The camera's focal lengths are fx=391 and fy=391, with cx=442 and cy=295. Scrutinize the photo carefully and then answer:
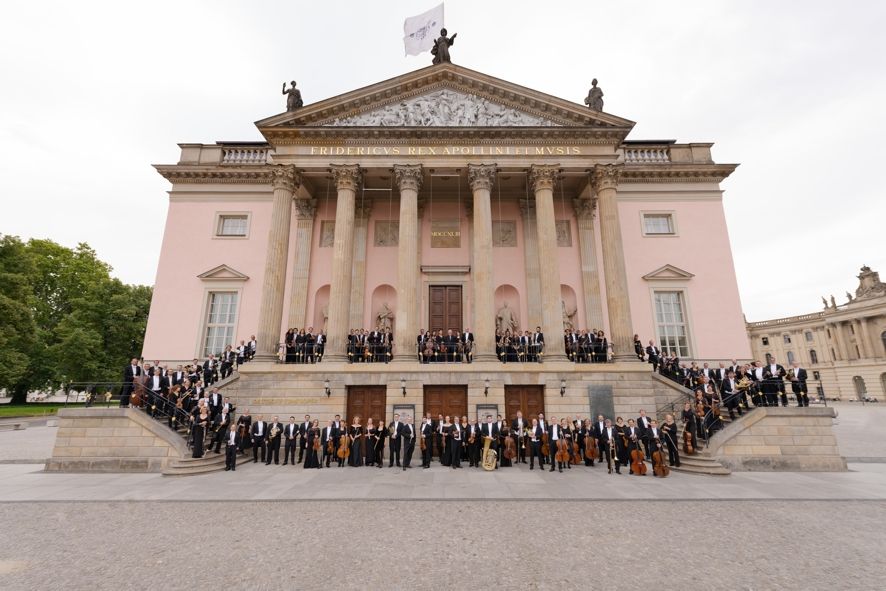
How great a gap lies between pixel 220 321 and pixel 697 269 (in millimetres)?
25609

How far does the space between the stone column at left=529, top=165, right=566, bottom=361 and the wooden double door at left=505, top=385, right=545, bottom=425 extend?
144cm

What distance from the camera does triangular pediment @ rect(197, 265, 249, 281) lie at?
2073cm

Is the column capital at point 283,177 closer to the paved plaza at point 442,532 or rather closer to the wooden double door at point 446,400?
the wooden double door at point 446,400

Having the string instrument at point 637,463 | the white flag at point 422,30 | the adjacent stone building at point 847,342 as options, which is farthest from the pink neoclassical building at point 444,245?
the adjacent stone building at point 847,342

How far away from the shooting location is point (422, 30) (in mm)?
18812

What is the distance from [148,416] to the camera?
1262 centimetres

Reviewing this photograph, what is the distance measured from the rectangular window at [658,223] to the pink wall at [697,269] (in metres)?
0.31

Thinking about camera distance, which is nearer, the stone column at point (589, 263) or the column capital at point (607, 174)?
the column capital at point (607, 174)

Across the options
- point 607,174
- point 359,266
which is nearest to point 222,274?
point 359,266

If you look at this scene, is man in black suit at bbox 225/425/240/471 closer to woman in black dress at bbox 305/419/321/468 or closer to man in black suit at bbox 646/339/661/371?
woman in black dress at bbox 305/419/321/468

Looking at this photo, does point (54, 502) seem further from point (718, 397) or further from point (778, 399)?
point (778, 399)

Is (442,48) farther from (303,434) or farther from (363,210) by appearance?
(303,434)

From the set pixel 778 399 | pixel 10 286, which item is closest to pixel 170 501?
pixel 778 399

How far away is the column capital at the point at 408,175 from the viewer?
58.0 feet
